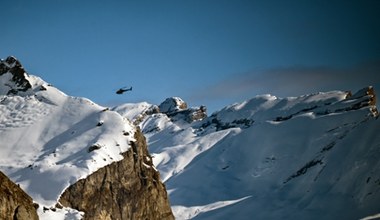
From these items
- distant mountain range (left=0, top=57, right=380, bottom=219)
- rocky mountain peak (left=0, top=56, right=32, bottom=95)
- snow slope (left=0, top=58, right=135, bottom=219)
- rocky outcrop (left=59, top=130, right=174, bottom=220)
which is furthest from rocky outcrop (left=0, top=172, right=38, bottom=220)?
rocky mountain peak (left=0, top=56, right=32, bottom=95)

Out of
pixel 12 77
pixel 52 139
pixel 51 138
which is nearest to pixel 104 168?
pixel 52 139

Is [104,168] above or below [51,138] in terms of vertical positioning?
below

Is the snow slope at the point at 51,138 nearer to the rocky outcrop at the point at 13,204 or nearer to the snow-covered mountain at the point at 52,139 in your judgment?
the snow-covered mountain at the point at 52,139

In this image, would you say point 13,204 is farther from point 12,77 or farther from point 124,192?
point 12,77

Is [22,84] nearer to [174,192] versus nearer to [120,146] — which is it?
[120,146]

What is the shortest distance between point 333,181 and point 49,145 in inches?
2983

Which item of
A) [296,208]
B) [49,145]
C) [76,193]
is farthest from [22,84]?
[296,208]

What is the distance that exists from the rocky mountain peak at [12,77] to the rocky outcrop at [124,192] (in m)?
32.9

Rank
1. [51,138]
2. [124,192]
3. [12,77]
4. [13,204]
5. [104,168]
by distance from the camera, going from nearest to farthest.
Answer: [13,204], [104,168], [124,192], [51,138], [12,77]

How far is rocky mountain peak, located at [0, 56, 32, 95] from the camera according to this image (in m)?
134

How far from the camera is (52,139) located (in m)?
116

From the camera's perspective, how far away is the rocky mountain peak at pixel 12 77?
134500 millimetres

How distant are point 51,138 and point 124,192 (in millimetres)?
18920

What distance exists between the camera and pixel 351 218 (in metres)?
124
